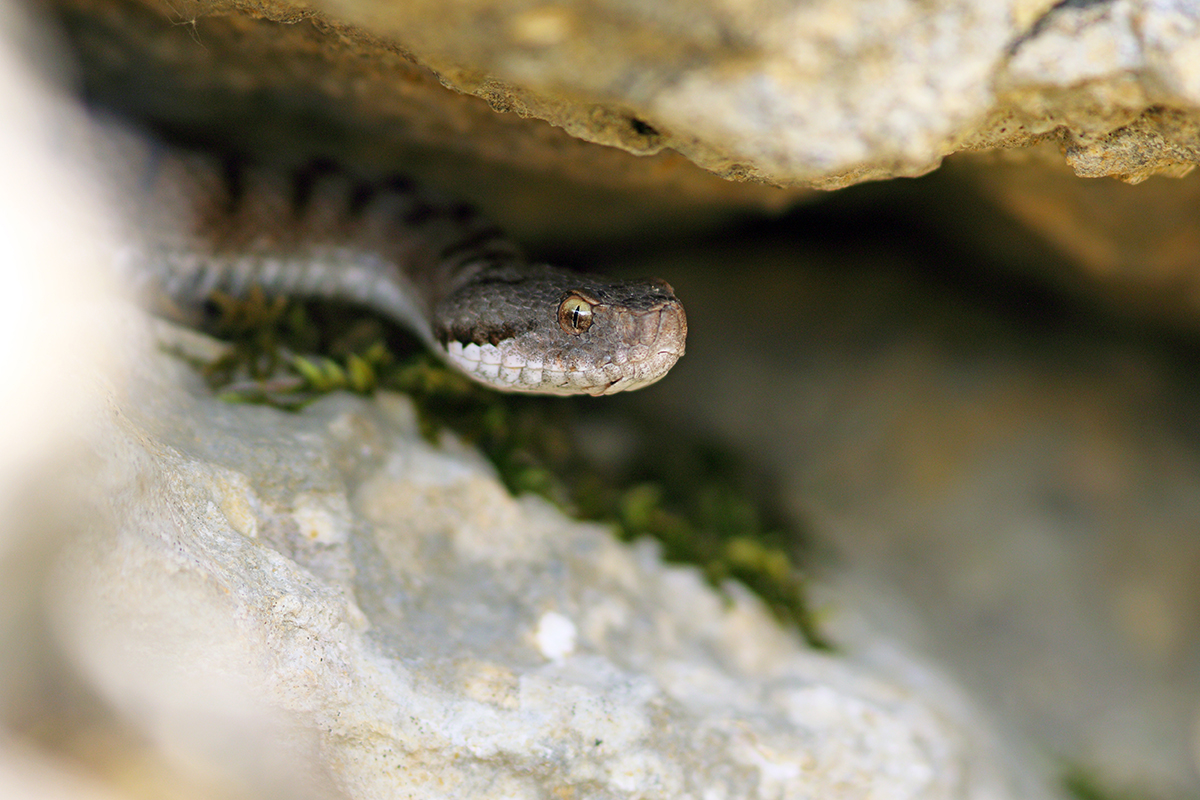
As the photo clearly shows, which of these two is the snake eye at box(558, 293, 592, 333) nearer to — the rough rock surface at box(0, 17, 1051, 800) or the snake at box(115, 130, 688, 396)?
the snake at box(115, 130, 688, 396)

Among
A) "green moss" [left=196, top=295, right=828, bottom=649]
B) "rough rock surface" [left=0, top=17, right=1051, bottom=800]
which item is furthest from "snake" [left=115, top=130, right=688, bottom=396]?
"rough rock surface" [left=0, top=17, right=1051, bottom=800]

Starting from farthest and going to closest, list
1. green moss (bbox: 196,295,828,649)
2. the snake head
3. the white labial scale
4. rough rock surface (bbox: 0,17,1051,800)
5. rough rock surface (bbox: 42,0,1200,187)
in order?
green moss (bbox: 196,295,828,649) < the white labial scale < the snake head < rough rock surface (bbox: 0,17,1051,800) < rough rock surface (bbox: 42,0,1200,187)

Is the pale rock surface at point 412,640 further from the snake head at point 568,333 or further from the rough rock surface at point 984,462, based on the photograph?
the rough rock surface at point 984,462

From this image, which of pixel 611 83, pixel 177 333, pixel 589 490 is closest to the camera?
pixel 611 83

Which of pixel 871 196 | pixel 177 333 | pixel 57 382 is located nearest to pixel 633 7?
pixel 57 382

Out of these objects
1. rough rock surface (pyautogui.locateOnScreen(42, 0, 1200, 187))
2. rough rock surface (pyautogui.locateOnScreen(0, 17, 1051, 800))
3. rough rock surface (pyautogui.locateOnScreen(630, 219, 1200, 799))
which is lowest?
rough rock surface (pyautogui.locateOnScreen(0, 17, 1051, 800))

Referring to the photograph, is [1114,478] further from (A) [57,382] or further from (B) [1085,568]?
(A) [57,382]

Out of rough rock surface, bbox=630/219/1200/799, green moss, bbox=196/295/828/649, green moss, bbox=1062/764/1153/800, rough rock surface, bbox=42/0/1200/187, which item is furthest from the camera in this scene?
rough rock surface, bbox=630/219/1200/799
